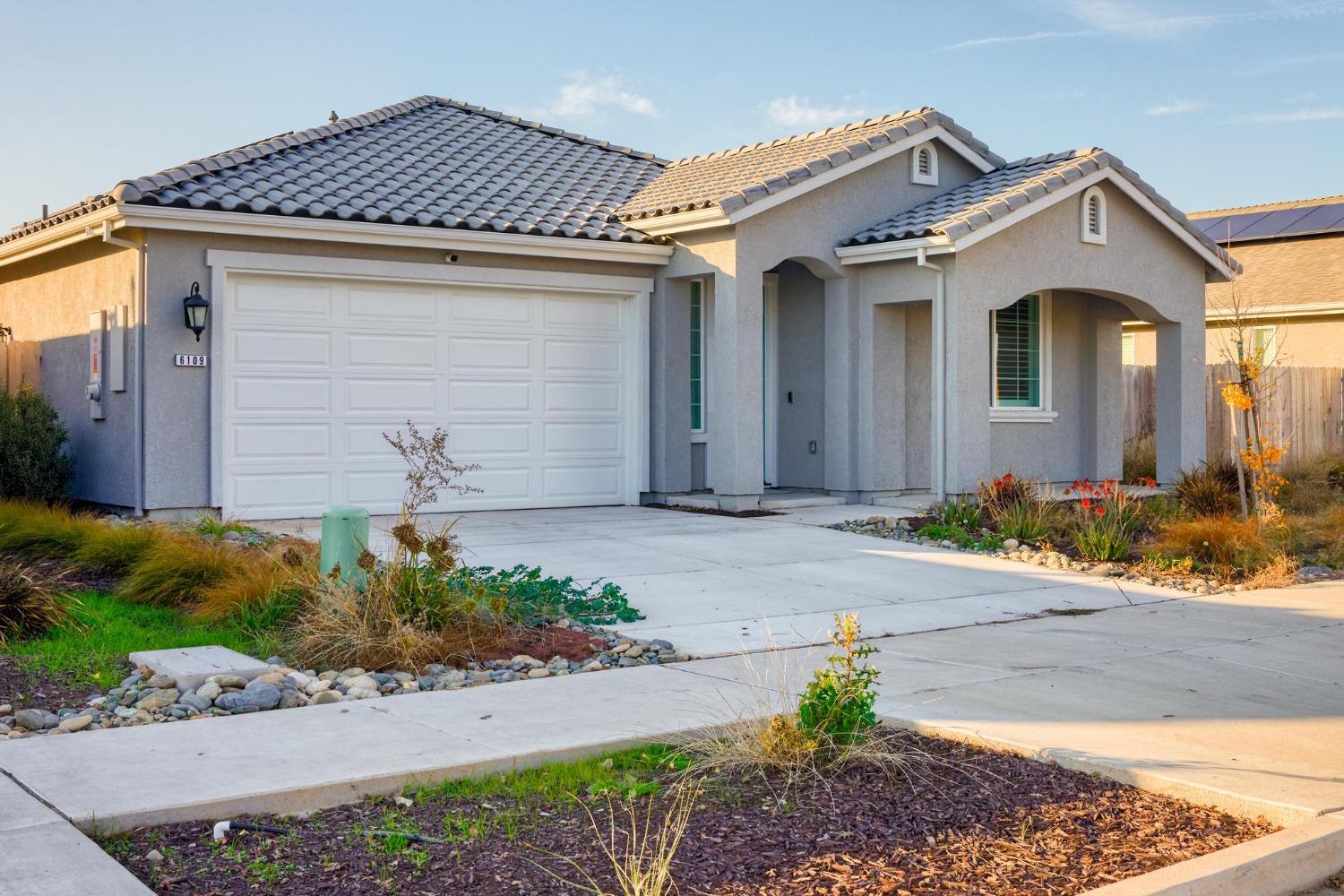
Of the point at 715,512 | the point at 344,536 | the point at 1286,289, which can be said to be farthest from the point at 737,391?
the point at 1286,289

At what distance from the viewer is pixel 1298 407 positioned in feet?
73.4

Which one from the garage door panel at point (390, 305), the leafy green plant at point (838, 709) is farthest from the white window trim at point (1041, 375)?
the leafy green plant at point (838, 709)

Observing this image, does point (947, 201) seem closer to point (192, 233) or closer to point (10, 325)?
point (192, 233)

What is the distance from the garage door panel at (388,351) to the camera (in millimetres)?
14633

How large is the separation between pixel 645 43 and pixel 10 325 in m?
9.67

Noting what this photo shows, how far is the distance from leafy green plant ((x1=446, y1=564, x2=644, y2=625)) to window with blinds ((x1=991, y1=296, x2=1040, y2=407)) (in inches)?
372

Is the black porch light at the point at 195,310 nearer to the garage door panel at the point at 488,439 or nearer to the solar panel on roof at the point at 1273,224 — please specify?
the garage door panel at the point at 488,439

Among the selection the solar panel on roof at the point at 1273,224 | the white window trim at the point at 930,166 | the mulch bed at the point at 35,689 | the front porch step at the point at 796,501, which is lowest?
the mulch bed at the point at 35,689

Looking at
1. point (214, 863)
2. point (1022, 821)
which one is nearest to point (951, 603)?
point (1022, 821)

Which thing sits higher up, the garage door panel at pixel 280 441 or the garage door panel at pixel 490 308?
the garage door panel at pixel 490 308

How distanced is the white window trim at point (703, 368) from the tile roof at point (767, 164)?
1249 mm

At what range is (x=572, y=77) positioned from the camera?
1975 centimetres

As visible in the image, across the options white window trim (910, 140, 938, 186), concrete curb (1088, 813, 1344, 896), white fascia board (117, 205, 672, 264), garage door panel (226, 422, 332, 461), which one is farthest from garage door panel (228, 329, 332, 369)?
concrete curb (1088, 813, 1344, 896)

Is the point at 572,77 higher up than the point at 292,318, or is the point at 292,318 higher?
the point at 572,77
